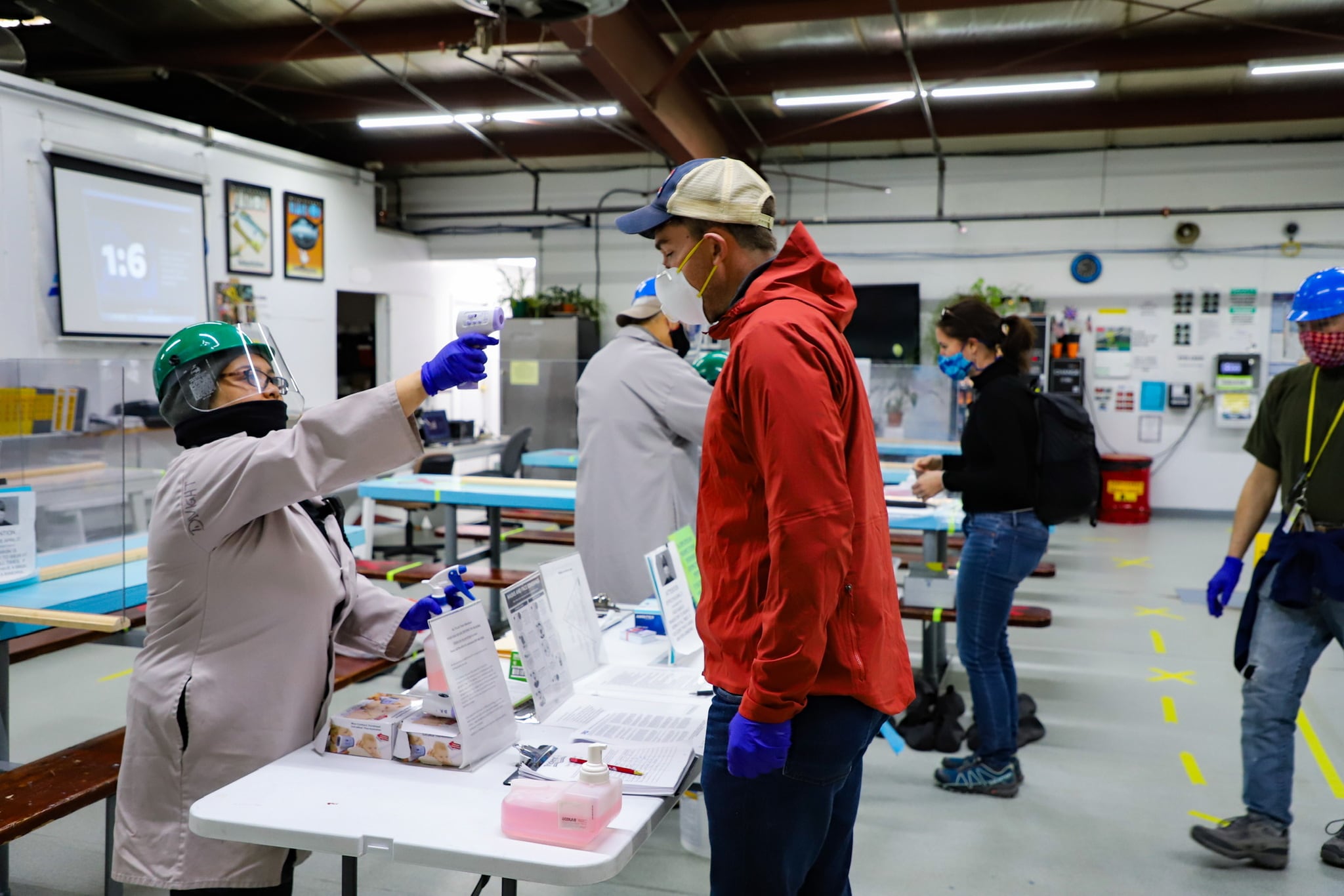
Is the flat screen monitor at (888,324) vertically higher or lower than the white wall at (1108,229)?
lower

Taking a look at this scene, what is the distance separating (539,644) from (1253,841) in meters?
2.35

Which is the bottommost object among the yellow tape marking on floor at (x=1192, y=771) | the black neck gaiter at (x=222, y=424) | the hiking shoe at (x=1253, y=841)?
the yellow tape marking on floor at (x=1192, y=771)

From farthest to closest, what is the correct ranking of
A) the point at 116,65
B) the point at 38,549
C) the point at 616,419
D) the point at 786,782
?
the point at 116,65 → the point at 38,549 → the point at 616,419 → the point at 786,782

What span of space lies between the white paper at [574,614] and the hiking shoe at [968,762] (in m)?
1.85

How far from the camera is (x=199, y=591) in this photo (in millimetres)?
1770

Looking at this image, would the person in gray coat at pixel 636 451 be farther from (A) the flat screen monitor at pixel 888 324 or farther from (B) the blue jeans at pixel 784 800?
(A) the flat screen monitor at pixel 888 324

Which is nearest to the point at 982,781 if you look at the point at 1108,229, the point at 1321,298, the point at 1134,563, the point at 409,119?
the point at 1321,298

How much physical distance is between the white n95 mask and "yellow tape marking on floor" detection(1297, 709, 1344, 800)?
9.61 feet

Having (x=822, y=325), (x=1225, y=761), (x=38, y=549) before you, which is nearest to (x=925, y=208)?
(x=1225, y=761)

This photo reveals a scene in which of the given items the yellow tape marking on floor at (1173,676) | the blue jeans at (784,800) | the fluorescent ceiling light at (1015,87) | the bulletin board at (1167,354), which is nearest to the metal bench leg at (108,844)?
the blue jeans at (784,800)

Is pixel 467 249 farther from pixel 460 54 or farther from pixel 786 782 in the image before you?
pixel 786 782

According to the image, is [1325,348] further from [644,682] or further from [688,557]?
[644,682]

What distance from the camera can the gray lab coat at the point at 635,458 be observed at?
3.11m

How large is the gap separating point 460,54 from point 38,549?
470 cm
